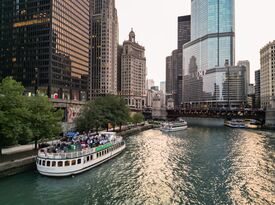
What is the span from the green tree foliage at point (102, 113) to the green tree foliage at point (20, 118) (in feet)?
83.3

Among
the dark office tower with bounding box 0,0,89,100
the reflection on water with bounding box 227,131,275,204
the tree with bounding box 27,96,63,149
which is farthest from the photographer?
the dark office tower with bounding box 0,0,89,100

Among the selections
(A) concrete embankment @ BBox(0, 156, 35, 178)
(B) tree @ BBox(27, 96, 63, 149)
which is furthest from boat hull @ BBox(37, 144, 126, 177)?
(B) tree @ BBox(27, 96, 63, 149)

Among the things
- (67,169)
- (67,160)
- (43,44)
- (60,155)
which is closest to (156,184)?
(67,169)

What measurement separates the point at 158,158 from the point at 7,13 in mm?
134584

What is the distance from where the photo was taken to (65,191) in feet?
96.7

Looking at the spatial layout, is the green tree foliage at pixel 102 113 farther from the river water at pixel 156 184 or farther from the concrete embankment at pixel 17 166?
the concrete embankment at pixel 17 166

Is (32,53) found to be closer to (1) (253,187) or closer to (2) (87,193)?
(2) (87,193)

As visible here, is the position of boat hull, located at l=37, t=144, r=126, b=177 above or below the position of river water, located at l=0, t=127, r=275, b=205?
above

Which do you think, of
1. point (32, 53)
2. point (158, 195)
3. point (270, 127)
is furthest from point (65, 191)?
point (270, 127)

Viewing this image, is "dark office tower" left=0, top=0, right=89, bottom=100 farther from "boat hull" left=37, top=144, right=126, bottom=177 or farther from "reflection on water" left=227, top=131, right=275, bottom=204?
"reflection on water" left=227, top=131, right=275, bottom=204

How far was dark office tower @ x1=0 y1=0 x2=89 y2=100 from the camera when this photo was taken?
118688mm

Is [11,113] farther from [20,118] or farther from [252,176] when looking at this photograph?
[252,176]

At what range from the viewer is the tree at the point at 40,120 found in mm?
40906

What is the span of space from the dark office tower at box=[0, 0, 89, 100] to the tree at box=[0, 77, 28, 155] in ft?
247
